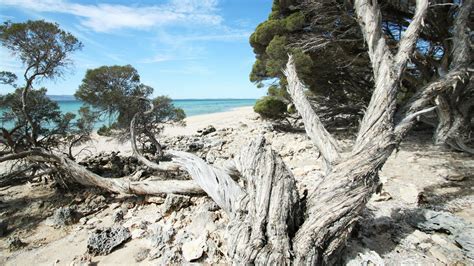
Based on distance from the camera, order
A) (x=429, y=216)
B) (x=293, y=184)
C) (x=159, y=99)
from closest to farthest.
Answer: (x=293, y=184)
(x=429, y=216)
(x=159, y=99)

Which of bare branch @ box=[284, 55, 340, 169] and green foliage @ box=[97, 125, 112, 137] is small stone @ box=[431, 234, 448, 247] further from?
green foliage @ box=[97, 125, 112, 137]

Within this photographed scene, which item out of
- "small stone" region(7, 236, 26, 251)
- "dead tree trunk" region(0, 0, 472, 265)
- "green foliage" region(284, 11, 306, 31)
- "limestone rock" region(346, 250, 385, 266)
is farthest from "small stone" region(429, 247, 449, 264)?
"small stone" region(7, 236, 26, 251)

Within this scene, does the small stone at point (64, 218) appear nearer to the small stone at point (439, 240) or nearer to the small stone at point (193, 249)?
the small stone at point (193, 249)

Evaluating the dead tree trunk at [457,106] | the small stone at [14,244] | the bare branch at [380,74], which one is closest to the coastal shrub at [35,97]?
the small stone at [14,244]

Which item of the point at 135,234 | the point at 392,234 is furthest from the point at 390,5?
the point at 135,234

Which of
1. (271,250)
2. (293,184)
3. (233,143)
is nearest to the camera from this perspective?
(271,250)

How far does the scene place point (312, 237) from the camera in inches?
84.1

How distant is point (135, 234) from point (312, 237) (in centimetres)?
266

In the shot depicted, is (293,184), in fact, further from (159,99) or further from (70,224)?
(159,99)

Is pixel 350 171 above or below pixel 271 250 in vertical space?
above

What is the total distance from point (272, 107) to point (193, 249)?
6496 millimetres

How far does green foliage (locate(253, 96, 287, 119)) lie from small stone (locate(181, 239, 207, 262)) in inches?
249

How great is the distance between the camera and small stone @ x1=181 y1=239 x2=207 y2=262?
267cm

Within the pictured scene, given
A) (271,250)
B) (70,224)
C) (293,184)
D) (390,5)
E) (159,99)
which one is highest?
(390,5)
